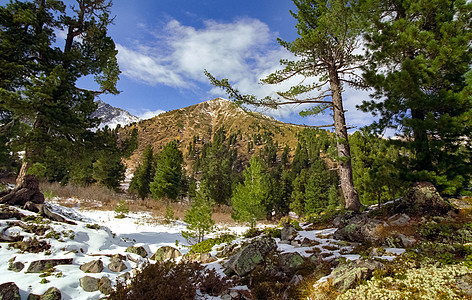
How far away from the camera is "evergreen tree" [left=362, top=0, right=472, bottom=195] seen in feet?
22.1

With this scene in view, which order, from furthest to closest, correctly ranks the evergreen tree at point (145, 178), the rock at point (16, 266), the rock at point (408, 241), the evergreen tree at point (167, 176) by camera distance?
the evergreen tree at point (145, 178), the evergreen tree at point (167, 176), the rock at point (16, 266), the rock at point (408, 241)

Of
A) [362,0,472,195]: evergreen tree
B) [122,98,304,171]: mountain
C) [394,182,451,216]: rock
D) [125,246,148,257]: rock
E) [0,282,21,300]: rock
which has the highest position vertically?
[122,98,304,171]: mountain

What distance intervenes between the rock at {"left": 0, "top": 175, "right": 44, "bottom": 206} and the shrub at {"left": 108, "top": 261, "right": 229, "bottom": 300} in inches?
321

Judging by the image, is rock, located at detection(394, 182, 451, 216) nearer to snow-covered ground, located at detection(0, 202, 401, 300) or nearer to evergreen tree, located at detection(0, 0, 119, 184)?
snow-covered ground, located at detection(0, 202, 401, 300)

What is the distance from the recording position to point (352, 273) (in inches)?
146

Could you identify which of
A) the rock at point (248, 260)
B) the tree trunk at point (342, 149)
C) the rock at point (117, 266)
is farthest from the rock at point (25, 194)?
the tree trunk at point (342, 149)

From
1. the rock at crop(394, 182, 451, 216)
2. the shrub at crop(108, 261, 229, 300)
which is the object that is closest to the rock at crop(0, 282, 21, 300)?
the shrub at crop(108, 261, 229, 300)

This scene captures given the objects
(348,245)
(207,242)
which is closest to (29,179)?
(207,242)

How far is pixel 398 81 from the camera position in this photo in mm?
6820

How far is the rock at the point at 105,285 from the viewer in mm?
5070

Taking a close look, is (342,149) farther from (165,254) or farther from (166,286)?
(166,286)

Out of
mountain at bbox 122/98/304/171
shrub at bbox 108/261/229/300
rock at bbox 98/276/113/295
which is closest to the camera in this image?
shrub at bbox 108/261/229/300

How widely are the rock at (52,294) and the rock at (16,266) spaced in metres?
1.66

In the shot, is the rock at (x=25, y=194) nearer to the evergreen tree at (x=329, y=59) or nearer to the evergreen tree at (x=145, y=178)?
the evergreen tree at (x=329, y=59)
